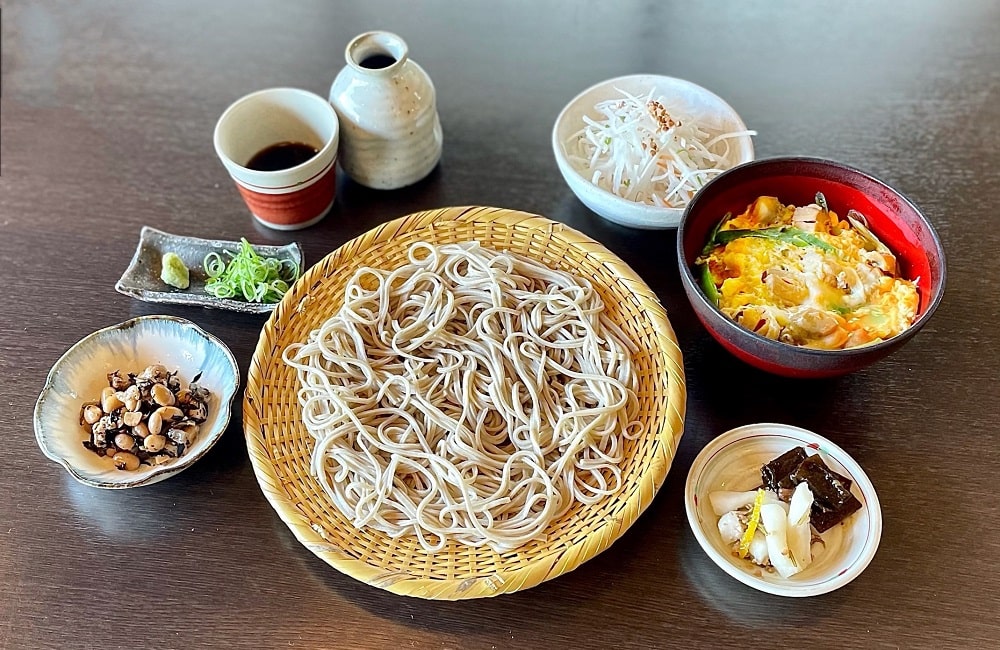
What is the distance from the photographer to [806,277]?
1.72 meters

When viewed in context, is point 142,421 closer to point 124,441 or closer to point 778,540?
point 124,441

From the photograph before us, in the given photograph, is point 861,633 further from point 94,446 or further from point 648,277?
point 94,446

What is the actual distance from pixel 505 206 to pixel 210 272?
0.85m

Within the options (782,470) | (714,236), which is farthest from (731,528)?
(714,236)

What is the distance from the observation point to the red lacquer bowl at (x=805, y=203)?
1.55 m

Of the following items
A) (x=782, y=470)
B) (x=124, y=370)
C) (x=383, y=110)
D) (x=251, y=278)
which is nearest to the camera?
(x=782, y=470)

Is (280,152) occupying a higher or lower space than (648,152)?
lower

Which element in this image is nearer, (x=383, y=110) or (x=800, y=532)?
(x=800, y=532)

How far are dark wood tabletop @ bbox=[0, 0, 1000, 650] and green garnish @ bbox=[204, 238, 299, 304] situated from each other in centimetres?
8

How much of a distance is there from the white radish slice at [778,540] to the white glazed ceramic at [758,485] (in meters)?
0.03

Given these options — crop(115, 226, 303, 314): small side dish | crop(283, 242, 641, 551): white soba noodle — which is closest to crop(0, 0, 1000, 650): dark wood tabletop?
crop(115, 226, 303, 314): small side dish

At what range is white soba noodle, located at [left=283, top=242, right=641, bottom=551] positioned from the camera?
1.58m

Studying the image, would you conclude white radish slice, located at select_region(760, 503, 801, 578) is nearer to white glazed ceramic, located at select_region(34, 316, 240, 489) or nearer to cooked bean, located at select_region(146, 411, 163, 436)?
white glazed ceramic, located at select_region(34, 316, 240, 489)

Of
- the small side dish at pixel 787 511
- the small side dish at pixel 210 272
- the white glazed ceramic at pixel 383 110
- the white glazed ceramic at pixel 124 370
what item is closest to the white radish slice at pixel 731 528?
the small side dish at pixel 787 511
